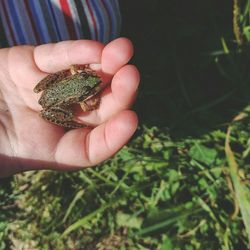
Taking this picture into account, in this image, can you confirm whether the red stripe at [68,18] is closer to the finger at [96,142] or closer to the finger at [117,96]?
the finger at [117,96]

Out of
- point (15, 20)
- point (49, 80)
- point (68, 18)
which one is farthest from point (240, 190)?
point (15, 20)

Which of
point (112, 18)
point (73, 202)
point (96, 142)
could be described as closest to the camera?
point (96, 142)

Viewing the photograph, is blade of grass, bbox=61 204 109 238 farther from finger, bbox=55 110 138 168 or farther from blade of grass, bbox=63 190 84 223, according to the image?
finger, bbox=55 110 138 168

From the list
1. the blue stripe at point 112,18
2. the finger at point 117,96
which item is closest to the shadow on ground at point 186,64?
the blue stripe at point 112,18

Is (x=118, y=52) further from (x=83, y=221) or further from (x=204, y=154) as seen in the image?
(x=83, y=221)

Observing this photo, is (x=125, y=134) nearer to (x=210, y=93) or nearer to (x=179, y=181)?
(x=179, y=181)

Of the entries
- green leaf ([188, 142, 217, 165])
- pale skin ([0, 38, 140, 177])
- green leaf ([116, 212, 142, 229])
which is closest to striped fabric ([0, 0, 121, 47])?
pale skin ([0, 38, 140, 177])
